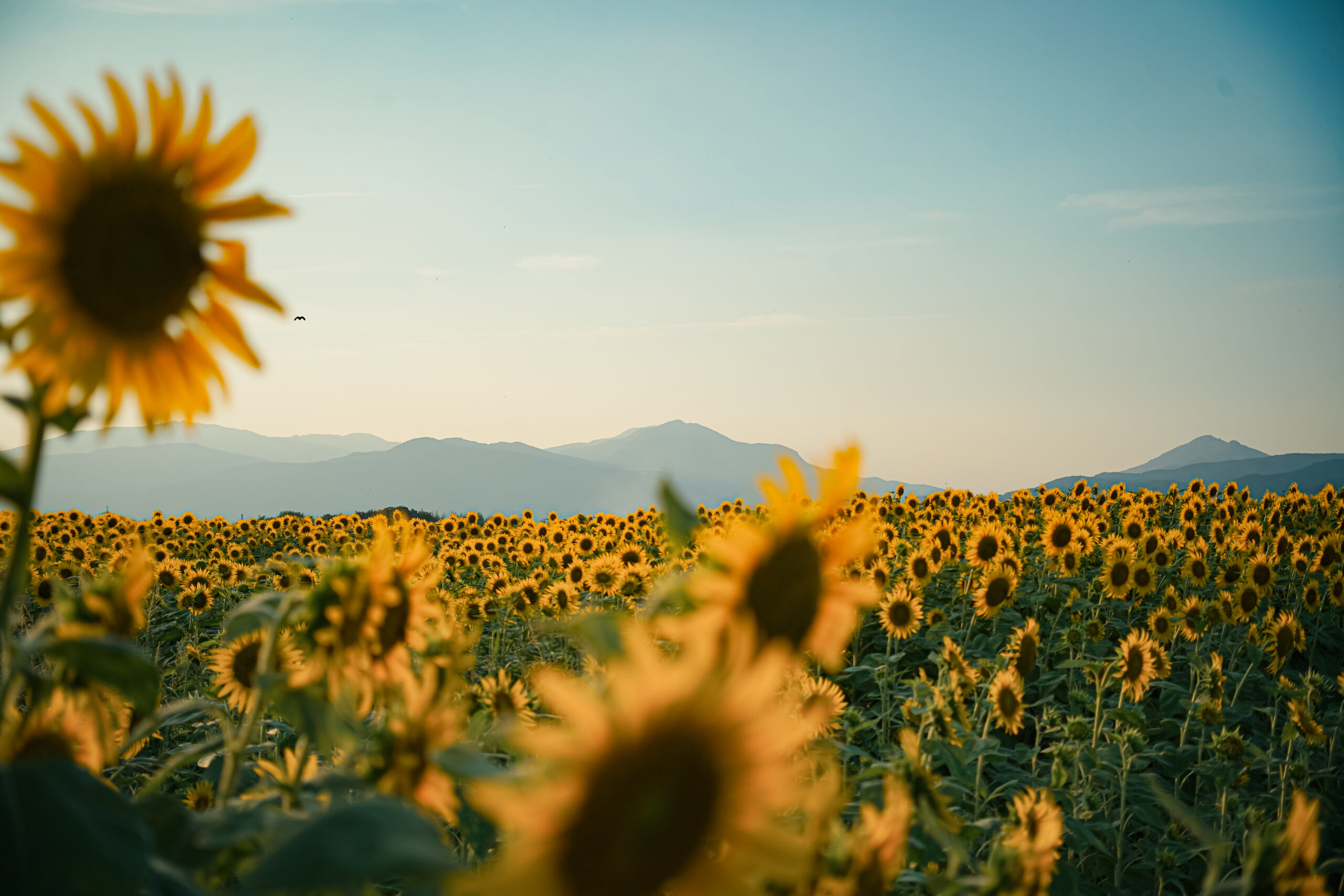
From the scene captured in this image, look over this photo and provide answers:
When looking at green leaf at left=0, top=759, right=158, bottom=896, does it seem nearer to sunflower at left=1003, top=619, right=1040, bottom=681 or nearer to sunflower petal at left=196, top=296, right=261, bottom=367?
sunflower petal at left=196, top=296, right=261, bottom=367

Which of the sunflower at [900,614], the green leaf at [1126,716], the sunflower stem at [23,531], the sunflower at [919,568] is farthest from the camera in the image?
the sunflower at [919,568]

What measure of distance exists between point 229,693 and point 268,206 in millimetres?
2106

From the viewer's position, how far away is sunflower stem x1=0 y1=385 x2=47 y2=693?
897 mm

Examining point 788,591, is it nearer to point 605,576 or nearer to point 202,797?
point 202,797

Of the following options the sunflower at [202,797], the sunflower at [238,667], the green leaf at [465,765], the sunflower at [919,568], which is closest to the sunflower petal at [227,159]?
the green leaf at [465,765]

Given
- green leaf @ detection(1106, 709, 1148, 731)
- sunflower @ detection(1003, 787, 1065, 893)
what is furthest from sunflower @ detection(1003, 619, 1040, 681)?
sunflower @ detection(1003, 787, 1065, 893)

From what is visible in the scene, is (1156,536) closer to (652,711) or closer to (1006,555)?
(1006,555)

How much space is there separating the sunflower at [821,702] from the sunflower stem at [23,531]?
146 centimetres

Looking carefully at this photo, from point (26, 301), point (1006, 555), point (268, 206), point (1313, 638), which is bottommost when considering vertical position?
point (1313, 638)

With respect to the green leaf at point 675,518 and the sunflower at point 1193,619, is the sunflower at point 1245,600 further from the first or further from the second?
the green leaf at point 675,518

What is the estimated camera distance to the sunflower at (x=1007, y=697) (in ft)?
14.7

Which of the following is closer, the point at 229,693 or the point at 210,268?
the point at 210,268

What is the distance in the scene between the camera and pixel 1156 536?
30.4 feet

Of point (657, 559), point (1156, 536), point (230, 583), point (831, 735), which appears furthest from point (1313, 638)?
point (230, 583)
